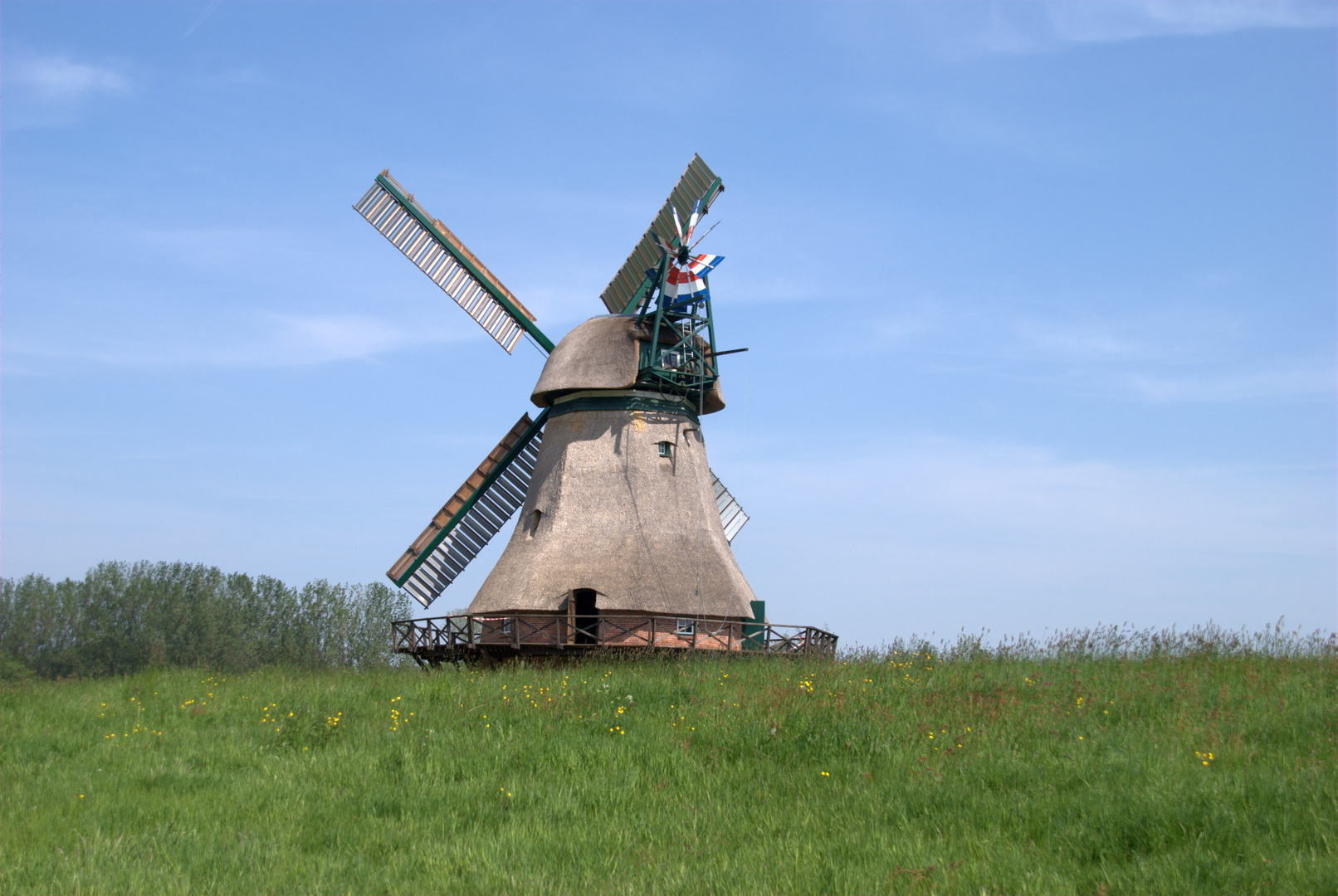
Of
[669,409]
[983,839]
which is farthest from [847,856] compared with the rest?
[669,409]

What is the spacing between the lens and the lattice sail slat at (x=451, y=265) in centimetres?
2247

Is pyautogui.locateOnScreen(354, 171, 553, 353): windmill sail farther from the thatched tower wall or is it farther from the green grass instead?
the green grass

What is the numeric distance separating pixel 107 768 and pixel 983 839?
8.69m

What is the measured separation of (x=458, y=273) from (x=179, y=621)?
47.4 metres

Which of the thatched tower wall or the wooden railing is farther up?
the thatched tower wall

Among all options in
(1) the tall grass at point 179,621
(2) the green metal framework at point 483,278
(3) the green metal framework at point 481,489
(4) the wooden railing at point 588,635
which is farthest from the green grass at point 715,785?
(1) the tall grass at point 179,621

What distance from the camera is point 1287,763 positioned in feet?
26.9

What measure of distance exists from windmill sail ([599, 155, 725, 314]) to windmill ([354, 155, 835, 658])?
32 millimetres

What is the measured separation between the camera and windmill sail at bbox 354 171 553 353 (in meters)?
22.5

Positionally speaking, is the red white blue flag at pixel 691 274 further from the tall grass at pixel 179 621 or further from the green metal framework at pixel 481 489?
the tall grass at pixel 179 621

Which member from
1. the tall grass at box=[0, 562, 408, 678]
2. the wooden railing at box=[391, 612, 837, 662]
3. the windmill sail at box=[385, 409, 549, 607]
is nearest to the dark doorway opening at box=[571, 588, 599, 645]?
the wooden railing at box=[391, 612, 837, 662]

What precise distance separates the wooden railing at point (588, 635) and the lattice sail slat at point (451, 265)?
22.6 feet

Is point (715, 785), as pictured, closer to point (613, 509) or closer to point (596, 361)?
point (613, 509)

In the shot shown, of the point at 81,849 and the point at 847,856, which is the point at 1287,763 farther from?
the point at 81,849
